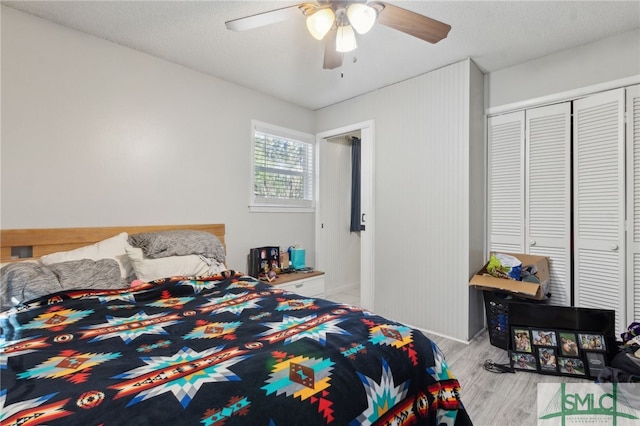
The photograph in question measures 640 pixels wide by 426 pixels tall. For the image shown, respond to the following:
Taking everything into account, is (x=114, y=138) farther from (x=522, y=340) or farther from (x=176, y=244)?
(x=522, y=340)

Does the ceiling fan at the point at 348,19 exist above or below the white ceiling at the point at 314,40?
below

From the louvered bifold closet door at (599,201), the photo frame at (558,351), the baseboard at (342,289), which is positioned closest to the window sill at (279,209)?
the baseboard at (342,289)

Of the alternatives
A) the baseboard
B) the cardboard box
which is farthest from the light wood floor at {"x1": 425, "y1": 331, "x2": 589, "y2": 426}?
the baseboard

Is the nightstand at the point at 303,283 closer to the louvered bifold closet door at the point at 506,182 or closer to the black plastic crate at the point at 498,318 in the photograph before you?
the black plastic crate at the point at 498,318

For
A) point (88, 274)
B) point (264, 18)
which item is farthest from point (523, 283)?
point (88, 274)

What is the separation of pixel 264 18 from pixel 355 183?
3087 millimetres

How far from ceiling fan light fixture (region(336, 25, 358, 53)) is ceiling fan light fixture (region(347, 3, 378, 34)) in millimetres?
155

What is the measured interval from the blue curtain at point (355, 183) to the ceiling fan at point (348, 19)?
274 cm

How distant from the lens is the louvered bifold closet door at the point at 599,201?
7.76ft

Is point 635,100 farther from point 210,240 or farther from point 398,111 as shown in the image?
point 210,240

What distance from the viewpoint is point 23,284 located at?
1.61 m

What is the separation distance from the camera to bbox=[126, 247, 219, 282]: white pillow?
6.99ft

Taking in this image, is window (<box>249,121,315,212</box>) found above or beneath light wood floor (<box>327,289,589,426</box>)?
above

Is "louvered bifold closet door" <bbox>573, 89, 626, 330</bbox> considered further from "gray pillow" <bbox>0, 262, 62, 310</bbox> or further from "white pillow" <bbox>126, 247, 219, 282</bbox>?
"gray pillow" <bbox>0, 262, 62, 310</bbox>
